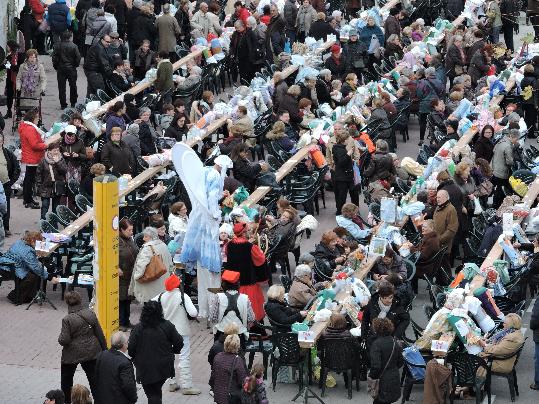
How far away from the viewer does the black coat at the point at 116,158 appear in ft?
89.9

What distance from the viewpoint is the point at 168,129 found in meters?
29.2

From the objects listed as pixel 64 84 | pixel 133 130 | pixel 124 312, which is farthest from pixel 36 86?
pixel 124 312

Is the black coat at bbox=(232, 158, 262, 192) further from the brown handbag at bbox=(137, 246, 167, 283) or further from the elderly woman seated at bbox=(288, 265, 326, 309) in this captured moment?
the elderly woman seated at bbox=(288, 265, 326, 309)

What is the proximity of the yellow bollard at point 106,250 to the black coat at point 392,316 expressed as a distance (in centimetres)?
288

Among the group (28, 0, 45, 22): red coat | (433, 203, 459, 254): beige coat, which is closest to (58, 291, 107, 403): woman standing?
(433, 203, 459, 254): beige coat

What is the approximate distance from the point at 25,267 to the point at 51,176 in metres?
2.91

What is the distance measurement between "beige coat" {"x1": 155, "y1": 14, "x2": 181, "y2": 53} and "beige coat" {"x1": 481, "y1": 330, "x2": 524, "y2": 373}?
48.7ft

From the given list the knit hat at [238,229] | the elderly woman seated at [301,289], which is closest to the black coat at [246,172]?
the knit hat at [238,229]

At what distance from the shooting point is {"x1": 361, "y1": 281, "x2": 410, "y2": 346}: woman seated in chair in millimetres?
21172

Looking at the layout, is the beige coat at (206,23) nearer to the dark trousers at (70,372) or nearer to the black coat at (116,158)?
the black coat at (116,158)

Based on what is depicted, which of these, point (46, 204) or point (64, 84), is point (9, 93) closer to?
point (64, 84)

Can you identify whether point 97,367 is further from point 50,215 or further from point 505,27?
point 505,27

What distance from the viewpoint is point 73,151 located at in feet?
89.1

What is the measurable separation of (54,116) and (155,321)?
42.7 feet
